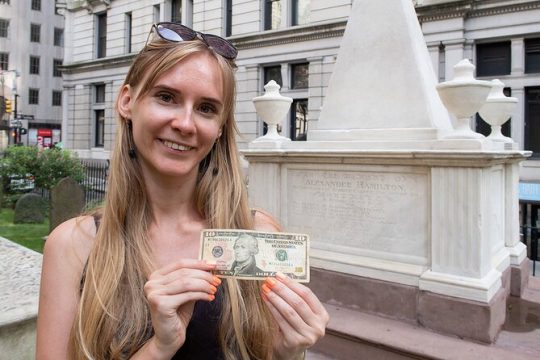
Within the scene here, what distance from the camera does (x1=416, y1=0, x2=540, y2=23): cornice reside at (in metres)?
17.1

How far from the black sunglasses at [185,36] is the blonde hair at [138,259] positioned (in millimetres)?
33

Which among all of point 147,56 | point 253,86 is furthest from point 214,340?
point 253,86

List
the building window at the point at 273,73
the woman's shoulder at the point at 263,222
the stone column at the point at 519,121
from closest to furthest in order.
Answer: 1. the woman's shoulder at the point at 263,222
2. the stone column at the point at 519,121
3. the building window at the point at 273,73

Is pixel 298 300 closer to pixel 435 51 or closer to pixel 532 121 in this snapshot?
pixel 435 51

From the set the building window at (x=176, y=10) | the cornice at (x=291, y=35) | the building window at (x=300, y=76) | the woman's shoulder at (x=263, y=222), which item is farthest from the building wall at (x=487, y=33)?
the woman's shoulder at (x=263, y=222)

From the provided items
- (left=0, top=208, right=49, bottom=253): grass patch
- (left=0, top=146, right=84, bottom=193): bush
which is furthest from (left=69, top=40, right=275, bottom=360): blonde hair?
(left=0, top=146, right=84, bottom=193): bush

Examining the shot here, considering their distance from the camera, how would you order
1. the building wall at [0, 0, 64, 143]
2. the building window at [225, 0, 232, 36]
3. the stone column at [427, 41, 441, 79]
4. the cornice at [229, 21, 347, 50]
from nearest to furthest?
the stone column at [427, 41, 441, 79], the cornice at [229, 21, 347, 50], the building window at [225, 0, 232, 36], the building wall at [0, 0, 64, 143]

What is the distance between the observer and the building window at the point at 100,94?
110ft

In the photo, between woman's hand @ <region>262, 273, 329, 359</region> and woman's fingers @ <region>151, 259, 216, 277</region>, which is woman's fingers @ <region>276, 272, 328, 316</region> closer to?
woman's hand @ <region>262, 273, 329, 359</region>

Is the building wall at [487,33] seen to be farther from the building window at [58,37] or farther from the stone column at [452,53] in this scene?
the building window at [58,37]

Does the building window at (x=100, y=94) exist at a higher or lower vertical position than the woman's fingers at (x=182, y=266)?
higher

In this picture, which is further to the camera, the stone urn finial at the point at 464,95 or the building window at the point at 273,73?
the building window at the point at 273,73

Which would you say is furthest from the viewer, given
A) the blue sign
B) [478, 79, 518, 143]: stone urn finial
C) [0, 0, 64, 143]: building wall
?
[0, 0, 64, 143]: building wall

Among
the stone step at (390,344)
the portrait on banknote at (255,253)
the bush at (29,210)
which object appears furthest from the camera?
the bush at (29,210)
